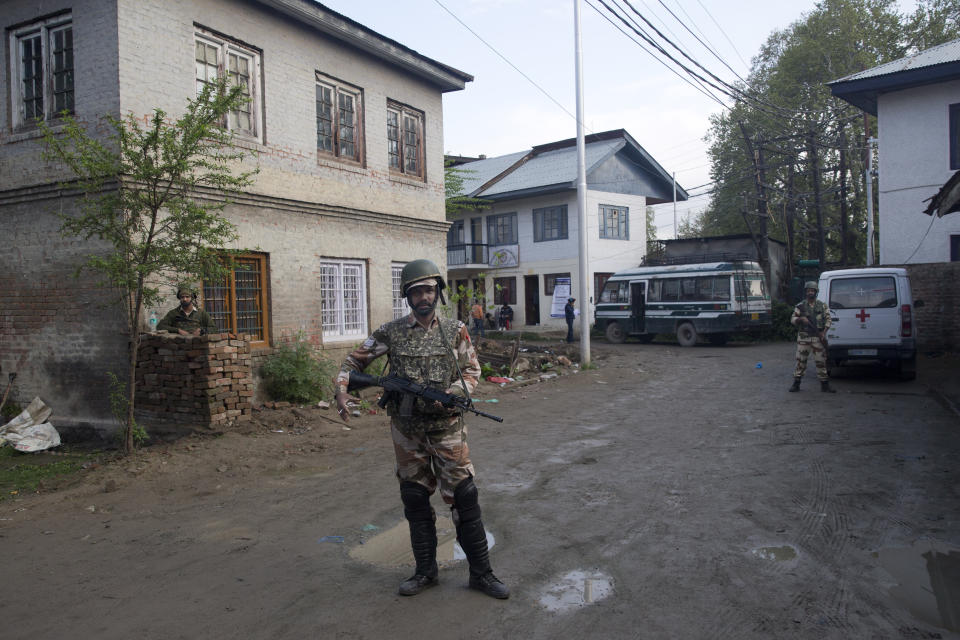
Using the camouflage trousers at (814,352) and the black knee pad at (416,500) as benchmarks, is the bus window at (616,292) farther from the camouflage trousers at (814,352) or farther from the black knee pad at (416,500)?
the black knee pad at (416,500)

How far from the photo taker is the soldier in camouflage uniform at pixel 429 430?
3.87m

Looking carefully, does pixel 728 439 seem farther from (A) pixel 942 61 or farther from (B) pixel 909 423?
(A) pixel 942 61

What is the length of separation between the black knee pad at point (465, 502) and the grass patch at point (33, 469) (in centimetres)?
510

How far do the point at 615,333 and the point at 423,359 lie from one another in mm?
20765

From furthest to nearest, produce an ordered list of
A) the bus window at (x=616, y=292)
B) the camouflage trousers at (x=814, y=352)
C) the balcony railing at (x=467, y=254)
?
the balcony railing at (x=467, y=254)
the bus window at (x=616, y=292)
the camouflage trousers at (x=814, y=352)

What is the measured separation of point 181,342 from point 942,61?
18.7 meters

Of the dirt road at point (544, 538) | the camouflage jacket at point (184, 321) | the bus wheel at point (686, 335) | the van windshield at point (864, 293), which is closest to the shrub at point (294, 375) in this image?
the dirt road at point (544, 538)

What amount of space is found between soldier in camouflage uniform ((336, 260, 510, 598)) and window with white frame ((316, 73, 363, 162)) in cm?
856

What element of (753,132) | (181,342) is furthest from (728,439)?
(753,132)

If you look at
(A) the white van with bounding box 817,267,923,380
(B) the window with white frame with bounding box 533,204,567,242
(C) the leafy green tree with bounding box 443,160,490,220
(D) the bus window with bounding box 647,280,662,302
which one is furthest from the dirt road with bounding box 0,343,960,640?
(B) the window with white frame with bounding box 533,204,567,242

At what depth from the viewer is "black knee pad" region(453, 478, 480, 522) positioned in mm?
3867

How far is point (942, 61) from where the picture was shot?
53.9 ft

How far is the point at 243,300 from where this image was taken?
33.5ft

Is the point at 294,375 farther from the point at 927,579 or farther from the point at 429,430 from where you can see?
the point at 927,579
